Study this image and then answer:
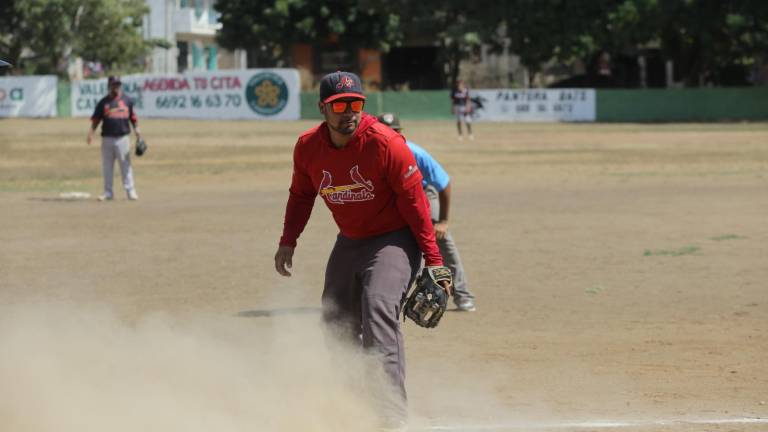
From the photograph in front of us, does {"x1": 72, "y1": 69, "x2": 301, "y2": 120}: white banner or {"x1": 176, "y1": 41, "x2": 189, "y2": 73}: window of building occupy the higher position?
{"x1": 176, "y1": 41, "x2": 189, "y2": 73}: window of building

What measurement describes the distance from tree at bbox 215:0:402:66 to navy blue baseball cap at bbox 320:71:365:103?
5731cm

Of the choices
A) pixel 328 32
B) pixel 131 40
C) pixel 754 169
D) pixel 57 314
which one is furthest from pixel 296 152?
pixel 328 32

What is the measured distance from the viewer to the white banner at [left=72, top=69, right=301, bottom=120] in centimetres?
4975

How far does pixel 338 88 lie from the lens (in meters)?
5.89

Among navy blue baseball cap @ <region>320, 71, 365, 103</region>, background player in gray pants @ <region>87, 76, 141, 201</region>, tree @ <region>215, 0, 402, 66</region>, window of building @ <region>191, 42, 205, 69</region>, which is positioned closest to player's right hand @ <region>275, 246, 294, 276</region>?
navy blue baseball cap @ <region>320, 71, 365, 103</region>

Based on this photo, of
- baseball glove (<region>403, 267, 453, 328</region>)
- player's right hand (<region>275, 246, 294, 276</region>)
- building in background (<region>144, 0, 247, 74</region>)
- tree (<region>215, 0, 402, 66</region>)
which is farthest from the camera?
building in background (<region>144, 0, 247, 74</region>)

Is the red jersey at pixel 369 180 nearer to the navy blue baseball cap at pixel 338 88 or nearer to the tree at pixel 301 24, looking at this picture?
the navy blue baseball cap at pixel 338 88

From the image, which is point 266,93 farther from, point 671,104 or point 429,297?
point 429,297

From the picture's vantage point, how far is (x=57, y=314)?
9953 mm

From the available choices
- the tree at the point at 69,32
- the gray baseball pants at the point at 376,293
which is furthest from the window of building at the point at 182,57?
the gray baseball pants at the point at 376,293

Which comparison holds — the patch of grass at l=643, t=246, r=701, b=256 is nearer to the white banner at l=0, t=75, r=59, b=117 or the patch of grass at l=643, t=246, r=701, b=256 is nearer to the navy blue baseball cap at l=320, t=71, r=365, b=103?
the navy blue baseball cap at l=320, t=71, r=365, b=103

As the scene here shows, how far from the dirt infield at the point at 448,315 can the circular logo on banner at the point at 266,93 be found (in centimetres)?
2489

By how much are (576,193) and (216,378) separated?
1468 centimetres

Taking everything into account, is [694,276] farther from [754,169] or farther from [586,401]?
[754,169]
